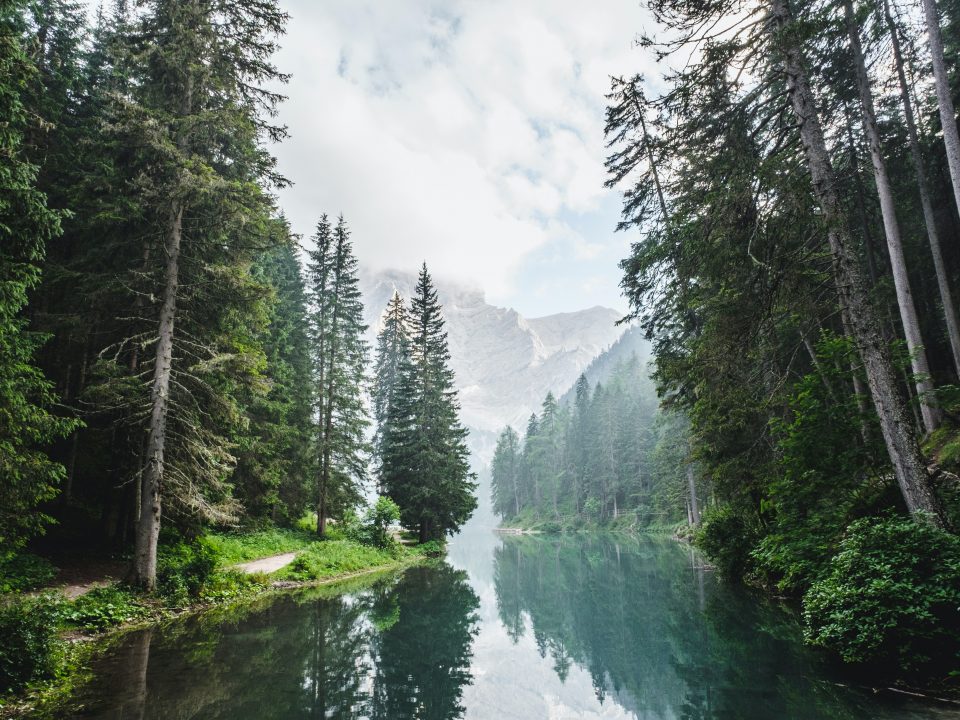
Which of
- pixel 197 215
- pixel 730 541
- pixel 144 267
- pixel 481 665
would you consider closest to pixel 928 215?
pixel 730 541

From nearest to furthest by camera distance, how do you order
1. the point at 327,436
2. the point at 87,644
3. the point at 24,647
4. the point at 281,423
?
the point at 24,647 < the point at 87,644 < the point at 281,423 < the point at 327,436

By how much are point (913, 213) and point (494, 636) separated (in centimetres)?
2313

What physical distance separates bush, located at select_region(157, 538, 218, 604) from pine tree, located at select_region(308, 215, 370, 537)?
38.6ft

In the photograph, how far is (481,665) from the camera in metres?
9.91

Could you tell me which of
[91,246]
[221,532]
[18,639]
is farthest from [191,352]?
[221,532]

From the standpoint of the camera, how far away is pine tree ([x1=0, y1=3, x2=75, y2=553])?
846 cm

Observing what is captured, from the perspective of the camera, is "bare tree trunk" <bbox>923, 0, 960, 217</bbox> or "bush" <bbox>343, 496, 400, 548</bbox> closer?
"bare tree trunk" <bbox>923, 0, 960, 217</bbox>

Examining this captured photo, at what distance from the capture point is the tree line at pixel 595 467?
208 ft

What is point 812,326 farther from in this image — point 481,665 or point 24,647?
point 24,647

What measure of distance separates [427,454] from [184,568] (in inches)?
731

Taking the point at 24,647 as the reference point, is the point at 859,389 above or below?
above

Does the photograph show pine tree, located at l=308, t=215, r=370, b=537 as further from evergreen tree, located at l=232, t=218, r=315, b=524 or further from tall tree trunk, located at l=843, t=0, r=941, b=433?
tall tree trunk, located at l=843, t=0, r=941, b=433

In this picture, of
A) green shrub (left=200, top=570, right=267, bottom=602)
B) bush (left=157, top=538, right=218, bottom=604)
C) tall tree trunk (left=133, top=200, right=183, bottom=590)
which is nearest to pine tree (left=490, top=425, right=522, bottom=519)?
green shrub (left=200, top=570, right=267, bottom=602)

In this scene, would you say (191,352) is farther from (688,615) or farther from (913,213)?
(913,213)
